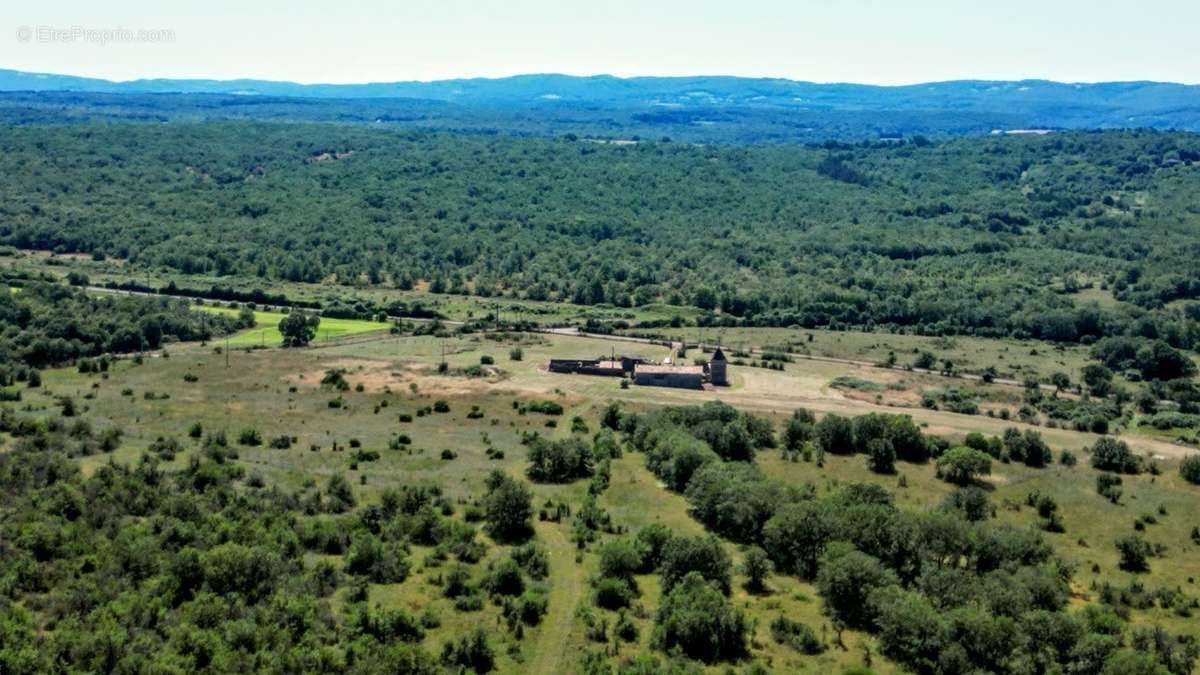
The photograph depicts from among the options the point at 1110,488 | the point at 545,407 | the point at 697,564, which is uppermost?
the point at 697,564

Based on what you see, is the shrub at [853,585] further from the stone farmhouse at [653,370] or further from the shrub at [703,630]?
the stone farmhouse at [653,370]

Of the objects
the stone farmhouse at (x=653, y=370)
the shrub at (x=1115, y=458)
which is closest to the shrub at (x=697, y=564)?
the shrub at (x=1115, y=458)

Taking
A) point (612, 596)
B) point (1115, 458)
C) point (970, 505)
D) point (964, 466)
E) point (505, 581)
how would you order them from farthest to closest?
point (1115, 458) < point (964, 466) < point (970, 505) < point (505, 581) < point (612, 596)

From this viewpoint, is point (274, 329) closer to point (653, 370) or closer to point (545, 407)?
point (653, 370)

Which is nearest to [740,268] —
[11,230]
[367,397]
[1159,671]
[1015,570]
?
[367,397]

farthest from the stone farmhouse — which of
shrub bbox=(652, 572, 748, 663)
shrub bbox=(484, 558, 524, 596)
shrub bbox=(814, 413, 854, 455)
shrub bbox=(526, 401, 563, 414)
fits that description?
shrub bbox=(652, 572, 748, 663)

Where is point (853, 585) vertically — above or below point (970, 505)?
above

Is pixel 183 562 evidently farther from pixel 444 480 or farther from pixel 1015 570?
pixel 1015 570

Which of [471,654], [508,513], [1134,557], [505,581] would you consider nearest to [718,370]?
[508,513]

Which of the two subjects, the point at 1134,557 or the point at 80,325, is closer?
the point at 1134,557

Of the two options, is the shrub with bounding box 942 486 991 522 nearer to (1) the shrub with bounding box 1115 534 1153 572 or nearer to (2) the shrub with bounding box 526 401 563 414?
(1) the shrub with bounding box 1115 534 1153 572
